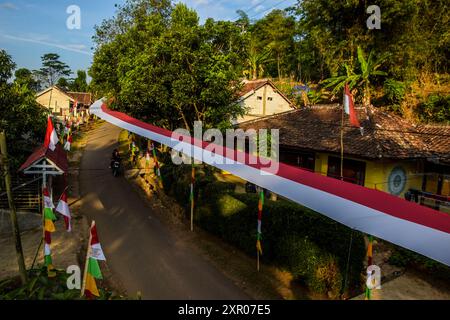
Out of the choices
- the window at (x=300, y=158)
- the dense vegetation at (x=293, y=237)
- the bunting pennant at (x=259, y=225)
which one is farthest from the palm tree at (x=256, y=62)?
the bunting pennant at (x=259, y=225)

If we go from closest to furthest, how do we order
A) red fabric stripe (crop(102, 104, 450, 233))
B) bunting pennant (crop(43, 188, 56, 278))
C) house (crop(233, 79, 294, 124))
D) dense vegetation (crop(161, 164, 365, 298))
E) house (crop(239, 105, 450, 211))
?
red fabric stripe (crop(102, 104, 450, 233))
bunting pennant (crop(43, 188, 56, 278))
dense vegetation (crop(161, 164, 365, 298))
house (crop(239, 105, 450, 211))
house (crop(233, 79, 294, 124))

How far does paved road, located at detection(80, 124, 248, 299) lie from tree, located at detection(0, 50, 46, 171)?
12.8 feet

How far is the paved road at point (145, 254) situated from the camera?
30.8ft

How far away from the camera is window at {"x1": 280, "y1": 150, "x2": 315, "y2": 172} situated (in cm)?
1938

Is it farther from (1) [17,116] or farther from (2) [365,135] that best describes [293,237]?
(1) [17,116]

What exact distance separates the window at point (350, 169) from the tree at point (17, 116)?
15.4 m

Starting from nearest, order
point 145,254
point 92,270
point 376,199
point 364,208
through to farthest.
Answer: point 364,208 < point 376,199 < point 92,270 < point 145,254

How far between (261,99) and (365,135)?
14.6 m

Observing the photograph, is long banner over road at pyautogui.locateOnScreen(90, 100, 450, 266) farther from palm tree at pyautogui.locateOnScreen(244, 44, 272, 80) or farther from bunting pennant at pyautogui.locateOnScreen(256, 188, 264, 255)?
palm tree at pyautogui.locateOnScreen(244, 44, 272, 80)

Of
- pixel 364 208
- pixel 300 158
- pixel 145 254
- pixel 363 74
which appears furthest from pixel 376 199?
pixel 363 74

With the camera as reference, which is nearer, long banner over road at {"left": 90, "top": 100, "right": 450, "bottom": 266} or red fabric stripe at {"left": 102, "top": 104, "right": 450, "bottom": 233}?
long banner over road at {"left": 90, "top": 100, "right": 450, "bottom": 266}

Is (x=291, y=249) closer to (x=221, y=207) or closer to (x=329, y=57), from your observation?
(x=221, y=207)

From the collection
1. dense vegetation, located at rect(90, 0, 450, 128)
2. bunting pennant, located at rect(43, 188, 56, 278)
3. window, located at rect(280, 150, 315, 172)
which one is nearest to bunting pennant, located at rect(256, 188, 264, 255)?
bunting pennant, located at rect(43, 188, 56, 278)

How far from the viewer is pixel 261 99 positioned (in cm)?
3073
